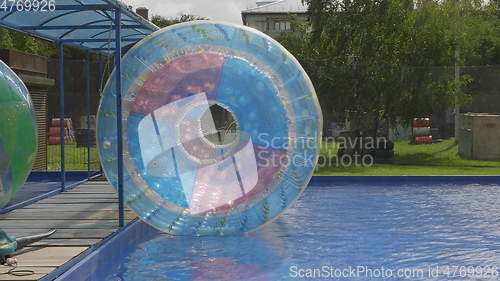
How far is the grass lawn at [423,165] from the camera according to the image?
17.9 meters

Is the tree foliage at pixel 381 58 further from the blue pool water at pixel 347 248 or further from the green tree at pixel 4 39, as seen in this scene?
the green tree at pixel 4 39

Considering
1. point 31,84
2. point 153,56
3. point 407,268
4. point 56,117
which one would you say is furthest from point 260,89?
point 56,117

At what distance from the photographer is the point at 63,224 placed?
891 centimetres

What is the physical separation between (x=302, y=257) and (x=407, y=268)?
1353 mm

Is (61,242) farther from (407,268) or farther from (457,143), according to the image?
(457,143)

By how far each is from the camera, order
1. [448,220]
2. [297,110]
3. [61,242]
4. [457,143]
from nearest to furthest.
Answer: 1. [61,242]
2. [297,110]
3. [448,220]
4. [457,143]

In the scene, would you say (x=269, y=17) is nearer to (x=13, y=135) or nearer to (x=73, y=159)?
(x=73, y=159)

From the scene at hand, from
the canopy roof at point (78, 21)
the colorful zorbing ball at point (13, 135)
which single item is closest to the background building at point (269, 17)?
the canopy roof at point (78, 21)

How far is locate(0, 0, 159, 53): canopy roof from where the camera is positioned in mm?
8555

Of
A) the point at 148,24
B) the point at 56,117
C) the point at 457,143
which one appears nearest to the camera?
the point at 148,24

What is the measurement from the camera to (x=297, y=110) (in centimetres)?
848

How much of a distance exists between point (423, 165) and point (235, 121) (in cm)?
1260

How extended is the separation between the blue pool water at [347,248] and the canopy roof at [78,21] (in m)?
3.21

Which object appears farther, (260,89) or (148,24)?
(148,24)
